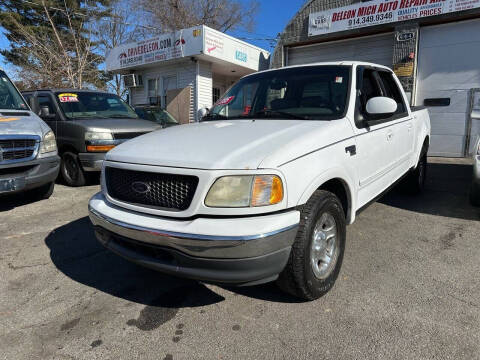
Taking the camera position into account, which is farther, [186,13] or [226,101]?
[186,13]

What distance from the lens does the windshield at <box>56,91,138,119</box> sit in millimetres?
6520

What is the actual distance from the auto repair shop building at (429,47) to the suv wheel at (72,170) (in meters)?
8.40

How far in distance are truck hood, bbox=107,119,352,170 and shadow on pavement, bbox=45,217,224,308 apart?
3.45ft

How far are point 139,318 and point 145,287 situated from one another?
1.39 ft

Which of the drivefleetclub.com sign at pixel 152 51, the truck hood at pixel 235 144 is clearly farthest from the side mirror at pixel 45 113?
the drivefleetclub.com sign at pixel 152 51

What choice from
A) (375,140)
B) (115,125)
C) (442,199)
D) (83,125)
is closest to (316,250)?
(375,140)

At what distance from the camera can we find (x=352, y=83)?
304 centimetres

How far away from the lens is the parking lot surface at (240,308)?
2018 millimetres

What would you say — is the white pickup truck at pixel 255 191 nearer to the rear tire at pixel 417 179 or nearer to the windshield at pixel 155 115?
the rear tire at pixel 417 179

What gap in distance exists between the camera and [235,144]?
2268mm

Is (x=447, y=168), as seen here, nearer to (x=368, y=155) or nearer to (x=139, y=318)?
(x=368, y=155)

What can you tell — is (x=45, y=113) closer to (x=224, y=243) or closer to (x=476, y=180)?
(x=224, y=243)

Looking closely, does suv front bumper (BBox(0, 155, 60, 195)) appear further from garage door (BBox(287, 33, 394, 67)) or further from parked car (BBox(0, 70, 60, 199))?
garage door (BBox(287, 33, 394, 67))

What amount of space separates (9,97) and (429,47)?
33.2 feet
